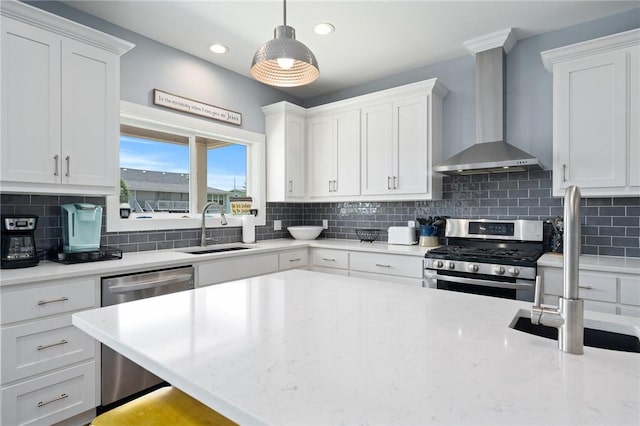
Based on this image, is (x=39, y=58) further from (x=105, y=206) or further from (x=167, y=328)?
(x=167, y=328)

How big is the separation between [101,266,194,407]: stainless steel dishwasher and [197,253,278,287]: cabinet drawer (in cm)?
29

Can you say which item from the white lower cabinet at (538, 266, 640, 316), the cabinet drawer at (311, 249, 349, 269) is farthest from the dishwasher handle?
the white lower cabinet at (538, 266, 640, 316)

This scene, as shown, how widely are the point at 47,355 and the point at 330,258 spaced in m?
2.26

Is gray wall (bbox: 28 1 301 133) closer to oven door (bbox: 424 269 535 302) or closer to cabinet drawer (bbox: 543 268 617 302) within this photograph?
oven door (bbox: 424 269 535 302)

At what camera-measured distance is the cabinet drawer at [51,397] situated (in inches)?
70.9

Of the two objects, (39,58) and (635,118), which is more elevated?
(39,58)

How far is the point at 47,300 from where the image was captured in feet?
6.20

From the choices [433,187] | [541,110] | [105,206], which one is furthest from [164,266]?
[541,110]

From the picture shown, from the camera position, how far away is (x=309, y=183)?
4.05 meters

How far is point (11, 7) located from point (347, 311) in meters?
2.46

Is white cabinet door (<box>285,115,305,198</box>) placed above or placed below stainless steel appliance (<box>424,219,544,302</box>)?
above

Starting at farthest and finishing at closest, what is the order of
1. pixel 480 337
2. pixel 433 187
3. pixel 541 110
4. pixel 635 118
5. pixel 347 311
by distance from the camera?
1. pixel 433 187
2. pixel 541 110
3. pixel 635 118
4. pixel 347 311
5. pixel 480 337

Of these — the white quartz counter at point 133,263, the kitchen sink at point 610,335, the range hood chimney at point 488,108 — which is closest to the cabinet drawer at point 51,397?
the white quartz counter at point 133,263

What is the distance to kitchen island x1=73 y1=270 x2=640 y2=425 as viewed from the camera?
0.63m
